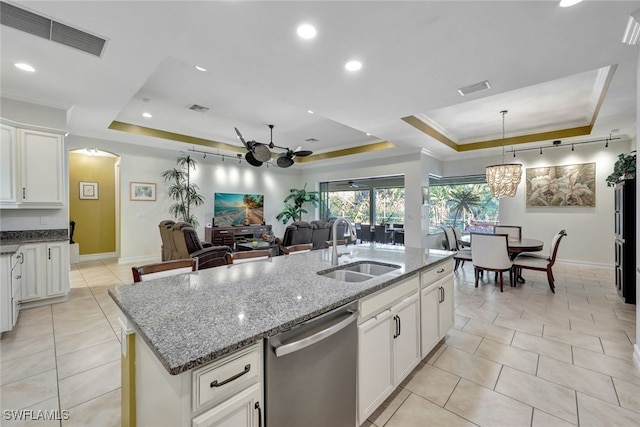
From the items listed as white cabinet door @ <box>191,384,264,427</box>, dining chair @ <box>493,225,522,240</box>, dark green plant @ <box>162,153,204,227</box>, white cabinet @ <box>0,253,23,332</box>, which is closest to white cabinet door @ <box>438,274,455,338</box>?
white cabinet door @ <box>191,384,264,427</box>

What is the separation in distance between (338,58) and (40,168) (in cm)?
418

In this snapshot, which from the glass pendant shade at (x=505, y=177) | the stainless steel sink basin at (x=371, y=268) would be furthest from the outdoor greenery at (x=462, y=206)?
the stainless steel sink basin at (x=371, y=268)

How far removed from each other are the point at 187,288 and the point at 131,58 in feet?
7.79

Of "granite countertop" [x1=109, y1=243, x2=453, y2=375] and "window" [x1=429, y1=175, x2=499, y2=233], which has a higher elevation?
"window" [x1=429, y1=175, x2=499, y2=233]

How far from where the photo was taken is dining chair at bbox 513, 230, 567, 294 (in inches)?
160

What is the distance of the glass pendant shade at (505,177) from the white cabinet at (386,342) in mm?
3789

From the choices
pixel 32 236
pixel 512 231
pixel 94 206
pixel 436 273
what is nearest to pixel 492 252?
pixel 512 231

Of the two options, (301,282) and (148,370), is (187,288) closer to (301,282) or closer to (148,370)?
(148,370)

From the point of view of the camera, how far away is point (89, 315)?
3.26 metres

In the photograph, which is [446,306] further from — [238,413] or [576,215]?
[576,215]

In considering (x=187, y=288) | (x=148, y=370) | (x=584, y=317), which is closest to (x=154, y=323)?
(x=148, y=370)

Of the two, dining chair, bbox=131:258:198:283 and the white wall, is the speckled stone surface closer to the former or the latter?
dining chair, bbox=131:258:198:283

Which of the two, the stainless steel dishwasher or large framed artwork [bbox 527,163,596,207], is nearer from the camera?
the stainless steel dishwasher

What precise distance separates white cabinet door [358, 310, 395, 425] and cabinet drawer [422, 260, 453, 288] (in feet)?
2.01
